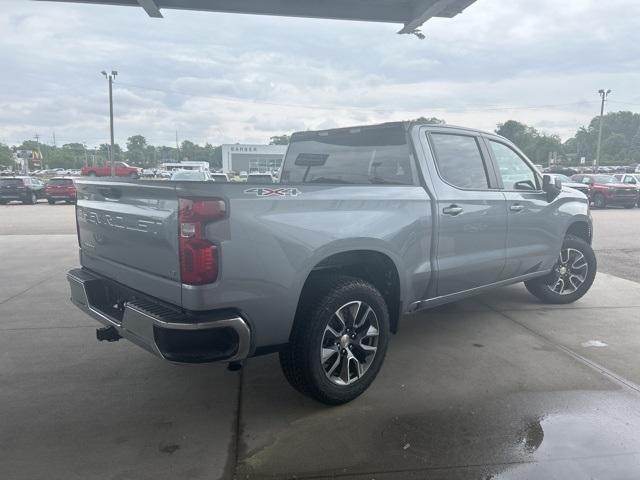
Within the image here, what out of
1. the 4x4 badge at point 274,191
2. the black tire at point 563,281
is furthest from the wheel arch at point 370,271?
the black tire at point 563,281

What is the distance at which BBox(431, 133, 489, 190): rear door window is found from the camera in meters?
4.29

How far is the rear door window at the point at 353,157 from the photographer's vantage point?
13.6ft

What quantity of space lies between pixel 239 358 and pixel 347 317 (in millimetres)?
905

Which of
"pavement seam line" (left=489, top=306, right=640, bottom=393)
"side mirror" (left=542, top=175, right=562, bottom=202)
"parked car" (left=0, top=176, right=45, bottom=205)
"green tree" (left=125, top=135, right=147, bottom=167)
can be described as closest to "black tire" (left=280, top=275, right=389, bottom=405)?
"pavement seam line" (left=489, top=306, right=640, bottom=393)

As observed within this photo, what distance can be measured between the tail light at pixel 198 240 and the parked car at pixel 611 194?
23.3 metres

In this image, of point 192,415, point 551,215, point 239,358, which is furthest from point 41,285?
point 551,215

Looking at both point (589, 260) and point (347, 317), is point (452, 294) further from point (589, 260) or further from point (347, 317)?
point (589, 260)

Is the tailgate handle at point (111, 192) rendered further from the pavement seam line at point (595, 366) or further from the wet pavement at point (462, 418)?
the pavement seam line at point (595, 366)

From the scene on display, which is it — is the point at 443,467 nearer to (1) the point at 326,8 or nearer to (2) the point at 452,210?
(2) the point at 452,210

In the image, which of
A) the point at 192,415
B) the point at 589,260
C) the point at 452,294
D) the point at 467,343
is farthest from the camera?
the point at 589,260

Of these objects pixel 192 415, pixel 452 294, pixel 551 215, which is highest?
pixel 551 215

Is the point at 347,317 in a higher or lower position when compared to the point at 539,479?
higher

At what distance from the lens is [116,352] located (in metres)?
4.50

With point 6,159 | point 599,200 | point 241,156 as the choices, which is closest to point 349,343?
point 599,200
